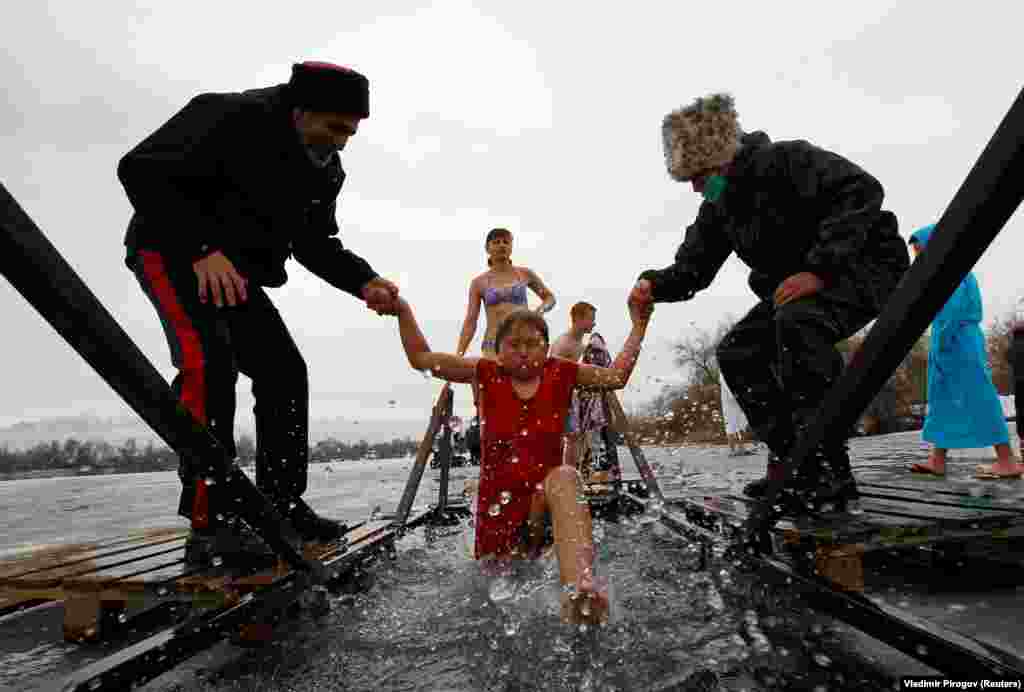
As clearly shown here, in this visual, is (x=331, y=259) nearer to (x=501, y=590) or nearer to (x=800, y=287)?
(x=501, y=590)

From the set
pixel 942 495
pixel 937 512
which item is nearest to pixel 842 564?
pixel 937 512

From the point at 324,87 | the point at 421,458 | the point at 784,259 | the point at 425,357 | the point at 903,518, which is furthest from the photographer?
the point at 421,458

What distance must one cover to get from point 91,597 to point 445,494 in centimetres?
272

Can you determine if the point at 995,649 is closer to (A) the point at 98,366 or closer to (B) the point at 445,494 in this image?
(A) the point at 98,366

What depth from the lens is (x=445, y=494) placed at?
4.59 metres

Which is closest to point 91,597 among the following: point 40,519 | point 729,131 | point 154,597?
point 154,597

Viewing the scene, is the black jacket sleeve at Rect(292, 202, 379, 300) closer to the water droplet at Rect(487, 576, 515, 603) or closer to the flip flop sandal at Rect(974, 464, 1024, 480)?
the water droplet at Rect(487, 576, 515, 603)

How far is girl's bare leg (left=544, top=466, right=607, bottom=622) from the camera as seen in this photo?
1.73 metres

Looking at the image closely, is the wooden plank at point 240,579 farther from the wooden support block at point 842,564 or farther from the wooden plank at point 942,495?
the wooden plank at point 942,495

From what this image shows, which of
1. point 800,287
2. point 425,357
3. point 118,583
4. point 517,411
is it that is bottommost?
point 118,583

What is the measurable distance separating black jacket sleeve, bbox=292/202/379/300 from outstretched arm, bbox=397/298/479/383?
0.31 metres

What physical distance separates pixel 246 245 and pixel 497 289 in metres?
3.36

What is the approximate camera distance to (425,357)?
9.22ft

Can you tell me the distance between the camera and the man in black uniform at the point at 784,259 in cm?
258
